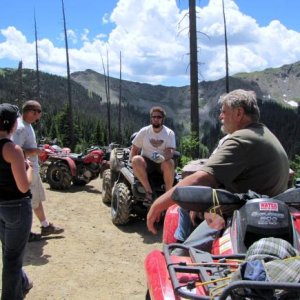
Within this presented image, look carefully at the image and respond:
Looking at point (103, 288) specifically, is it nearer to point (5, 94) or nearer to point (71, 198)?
point (71, 198)

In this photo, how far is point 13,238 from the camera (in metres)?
3.68

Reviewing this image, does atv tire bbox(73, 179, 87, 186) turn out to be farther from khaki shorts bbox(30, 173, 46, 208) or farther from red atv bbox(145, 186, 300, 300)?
red atv bbox(145, 186, 300, 300)

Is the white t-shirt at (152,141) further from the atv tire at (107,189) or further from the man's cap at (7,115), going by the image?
the man's cap at (7,115)

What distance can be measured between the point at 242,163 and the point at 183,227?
897 mm

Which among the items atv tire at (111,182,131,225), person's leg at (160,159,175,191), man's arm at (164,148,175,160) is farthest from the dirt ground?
man's arm at (164,148,175,160)

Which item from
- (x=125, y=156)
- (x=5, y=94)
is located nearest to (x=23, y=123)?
(x=125, y=156)

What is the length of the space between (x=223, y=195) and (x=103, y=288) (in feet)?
9.56

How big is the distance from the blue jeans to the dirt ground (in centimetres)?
68

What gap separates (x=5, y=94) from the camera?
14700 cm

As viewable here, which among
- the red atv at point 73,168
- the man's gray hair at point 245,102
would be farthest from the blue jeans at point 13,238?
the red atv at point 73,168

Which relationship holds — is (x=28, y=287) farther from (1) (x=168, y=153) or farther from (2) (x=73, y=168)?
(2) (x=73, y=168)

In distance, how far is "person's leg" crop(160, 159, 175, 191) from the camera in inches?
274

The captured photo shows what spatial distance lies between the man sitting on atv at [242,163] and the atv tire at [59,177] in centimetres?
795

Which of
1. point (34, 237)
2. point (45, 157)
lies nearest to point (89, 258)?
point (34, 237)
